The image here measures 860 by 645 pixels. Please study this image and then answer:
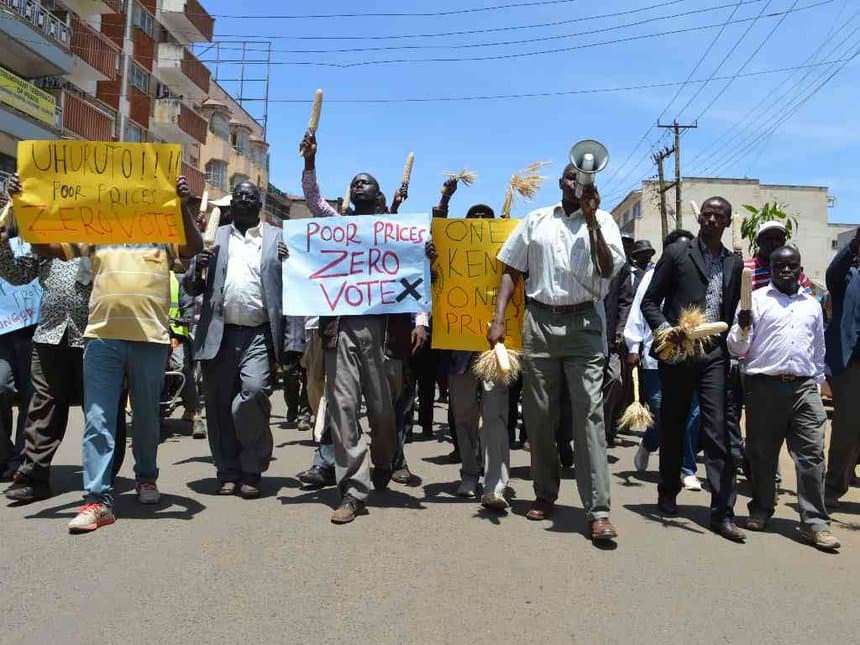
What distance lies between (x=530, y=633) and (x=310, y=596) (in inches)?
39.5

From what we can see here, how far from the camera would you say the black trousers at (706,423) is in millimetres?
5035

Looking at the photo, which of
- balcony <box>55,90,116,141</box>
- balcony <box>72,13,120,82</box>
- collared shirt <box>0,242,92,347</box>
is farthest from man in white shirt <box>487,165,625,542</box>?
balcony <box>72,13,120,82</box>

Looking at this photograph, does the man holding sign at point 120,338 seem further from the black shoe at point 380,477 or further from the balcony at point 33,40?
the balcony at point 33,40

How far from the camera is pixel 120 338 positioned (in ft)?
16.1

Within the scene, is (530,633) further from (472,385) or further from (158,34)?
(158,34)

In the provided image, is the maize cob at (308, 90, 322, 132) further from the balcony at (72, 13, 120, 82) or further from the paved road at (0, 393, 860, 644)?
the balcony at (72, 13, 120, 82)

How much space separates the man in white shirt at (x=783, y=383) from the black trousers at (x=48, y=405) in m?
4.24

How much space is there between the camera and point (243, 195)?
5621mm

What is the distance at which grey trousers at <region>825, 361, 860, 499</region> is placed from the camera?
5.84m

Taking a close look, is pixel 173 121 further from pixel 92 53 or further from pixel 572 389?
pixel 572 389

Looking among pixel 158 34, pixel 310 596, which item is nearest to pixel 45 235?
pixel 310 596

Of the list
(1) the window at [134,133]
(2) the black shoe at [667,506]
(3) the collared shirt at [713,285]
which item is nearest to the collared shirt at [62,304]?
(2) the black shoe at [667,506]

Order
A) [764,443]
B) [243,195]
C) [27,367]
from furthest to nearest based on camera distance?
[27,367] < [243,195] < [764,443]

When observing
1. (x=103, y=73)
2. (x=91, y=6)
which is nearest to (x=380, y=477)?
(x=103, y=73)
